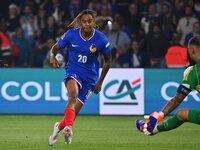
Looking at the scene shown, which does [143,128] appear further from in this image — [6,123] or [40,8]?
[40,8]

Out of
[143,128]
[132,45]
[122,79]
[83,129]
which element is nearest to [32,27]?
[132,45]

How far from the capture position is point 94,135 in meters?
10.4

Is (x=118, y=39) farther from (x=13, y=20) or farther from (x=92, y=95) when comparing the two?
(x=13, y=20)

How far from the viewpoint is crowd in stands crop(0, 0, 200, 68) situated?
1588 cm

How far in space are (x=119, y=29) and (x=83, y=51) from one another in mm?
7888

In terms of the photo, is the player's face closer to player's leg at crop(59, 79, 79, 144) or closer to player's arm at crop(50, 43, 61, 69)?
player's arm at crop(50, 43, 61, 69)

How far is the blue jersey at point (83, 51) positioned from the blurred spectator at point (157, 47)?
7094mm

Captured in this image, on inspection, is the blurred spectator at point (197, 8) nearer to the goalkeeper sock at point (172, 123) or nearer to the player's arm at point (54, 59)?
the player's arm at point (54, 59)

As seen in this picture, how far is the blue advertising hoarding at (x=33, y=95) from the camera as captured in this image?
14.1 metres

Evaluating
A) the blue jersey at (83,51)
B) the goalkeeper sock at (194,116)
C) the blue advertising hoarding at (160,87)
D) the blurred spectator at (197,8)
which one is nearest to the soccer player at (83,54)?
the blue jersey at (83,51)

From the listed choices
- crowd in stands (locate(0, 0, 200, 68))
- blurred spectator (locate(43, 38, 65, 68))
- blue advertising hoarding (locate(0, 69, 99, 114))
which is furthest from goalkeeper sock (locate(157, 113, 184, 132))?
blurred spectator (locate(43, 38, 65, 68))

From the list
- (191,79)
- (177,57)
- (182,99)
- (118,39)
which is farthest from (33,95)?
(191,79)

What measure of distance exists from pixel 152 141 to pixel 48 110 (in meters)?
5.24

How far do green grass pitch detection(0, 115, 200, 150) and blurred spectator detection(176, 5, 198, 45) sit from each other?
157 inches
